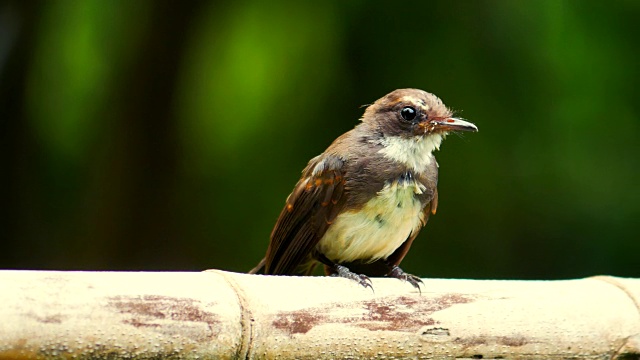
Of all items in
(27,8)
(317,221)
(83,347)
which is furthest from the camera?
(27,8)

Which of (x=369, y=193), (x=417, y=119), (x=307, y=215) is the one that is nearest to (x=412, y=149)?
(x=417, y=119)

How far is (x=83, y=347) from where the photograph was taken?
8.25 feet

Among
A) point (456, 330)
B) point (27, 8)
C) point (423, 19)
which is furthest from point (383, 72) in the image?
point (456, 330)

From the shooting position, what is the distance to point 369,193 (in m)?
3.86

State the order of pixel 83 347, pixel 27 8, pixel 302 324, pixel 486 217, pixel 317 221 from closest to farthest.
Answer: pixel 83 347 < pixel 302 324 < pixel 317 221 < pixel 27 8 < pixel 486 217

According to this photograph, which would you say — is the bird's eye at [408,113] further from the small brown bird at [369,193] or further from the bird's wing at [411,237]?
the bird's wing at [411,237]

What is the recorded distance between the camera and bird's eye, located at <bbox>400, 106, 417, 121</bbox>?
398 cm

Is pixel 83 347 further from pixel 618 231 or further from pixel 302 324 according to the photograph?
pixel 618 231

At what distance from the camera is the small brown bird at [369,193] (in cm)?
386

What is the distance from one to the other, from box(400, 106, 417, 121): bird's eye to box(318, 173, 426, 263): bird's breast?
0.25 meters

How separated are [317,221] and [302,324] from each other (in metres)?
1.17

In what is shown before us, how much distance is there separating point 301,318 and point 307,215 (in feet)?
3.98

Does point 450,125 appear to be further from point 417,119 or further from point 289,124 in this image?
point 289,124

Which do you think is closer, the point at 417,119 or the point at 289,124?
the point at 417,119
